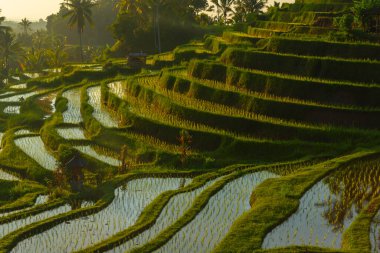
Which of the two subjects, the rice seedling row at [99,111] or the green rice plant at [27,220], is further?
the rice seedling row at [99,111]

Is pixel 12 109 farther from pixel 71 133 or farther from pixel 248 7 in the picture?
pixel 248 7

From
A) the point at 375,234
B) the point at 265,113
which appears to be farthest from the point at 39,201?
the point at 375,234

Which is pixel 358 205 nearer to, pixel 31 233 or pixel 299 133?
pixel 299 133

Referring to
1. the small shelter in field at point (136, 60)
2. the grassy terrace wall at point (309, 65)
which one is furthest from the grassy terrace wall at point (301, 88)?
the small shelter in field at point (136, 60)

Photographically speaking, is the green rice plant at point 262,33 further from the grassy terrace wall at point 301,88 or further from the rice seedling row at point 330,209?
the rice seedling row at point 330,209

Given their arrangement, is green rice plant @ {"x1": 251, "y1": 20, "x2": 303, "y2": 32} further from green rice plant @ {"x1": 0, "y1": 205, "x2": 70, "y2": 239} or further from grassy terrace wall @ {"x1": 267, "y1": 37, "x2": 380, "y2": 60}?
green rice plant @ {"x1": 0, "y1": 205, "x2": 70, "y2": 239}

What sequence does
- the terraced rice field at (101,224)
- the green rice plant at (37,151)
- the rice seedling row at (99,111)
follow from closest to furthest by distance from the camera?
1. the terraced rice field at (101,224)
2. the green rice plant at (37,151)
3. the rice seedling row at (99,111)
